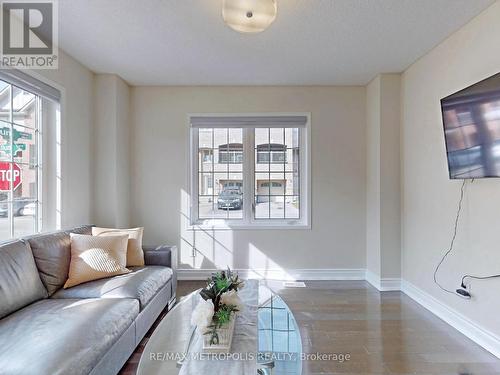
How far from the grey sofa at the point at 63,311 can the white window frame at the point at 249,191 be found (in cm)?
124

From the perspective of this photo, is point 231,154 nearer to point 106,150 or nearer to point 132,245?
point 106,150

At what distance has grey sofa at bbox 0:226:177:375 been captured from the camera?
1.37 m

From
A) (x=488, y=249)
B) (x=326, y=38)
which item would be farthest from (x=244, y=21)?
(x=488, y=249)

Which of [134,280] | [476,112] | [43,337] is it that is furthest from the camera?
[134,280]

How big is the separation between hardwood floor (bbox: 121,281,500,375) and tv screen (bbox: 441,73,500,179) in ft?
4.28

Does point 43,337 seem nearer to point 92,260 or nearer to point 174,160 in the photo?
point 92,260

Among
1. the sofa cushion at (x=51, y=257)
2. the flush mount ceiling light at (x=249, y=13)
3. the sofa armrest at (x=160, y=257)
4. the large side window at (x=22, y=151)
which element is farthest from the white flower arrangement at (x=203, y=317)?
the large side window at (x=22, y=151)

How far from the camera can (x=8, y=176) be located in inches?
95.4

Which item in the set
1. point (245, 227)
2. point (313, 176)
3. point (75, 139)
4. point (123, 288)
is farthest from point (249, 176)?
point (123, 288)

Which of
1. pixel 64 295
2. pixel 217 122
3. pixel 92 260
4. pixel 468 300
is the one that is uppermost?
pixel 217 122

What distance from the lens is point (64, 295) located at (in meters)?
2.15

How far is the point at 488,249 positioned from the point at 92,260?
3.09 meters

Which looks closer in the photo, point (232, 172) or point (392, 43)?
point (392, 43)

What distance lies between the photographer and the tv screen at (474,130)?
1988 millimetres
